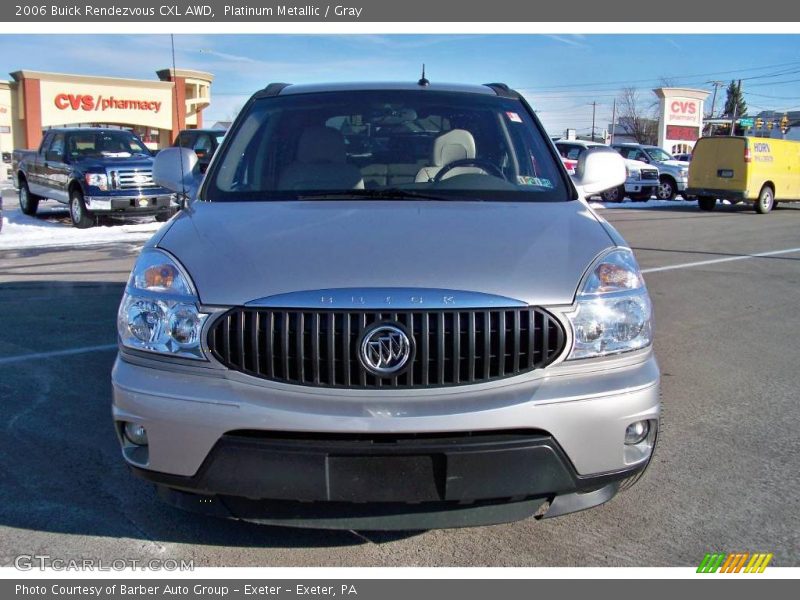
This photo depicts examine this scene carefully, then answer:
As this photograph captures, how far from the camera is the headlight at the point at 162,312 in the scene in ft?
A: 8.85

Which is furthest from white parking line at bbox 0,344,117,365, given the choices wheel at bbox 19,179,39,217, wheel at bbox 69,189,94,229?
wheel at bbox 19,179,39,217

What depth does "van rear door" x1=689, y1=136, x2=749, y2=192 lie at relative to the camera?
2012cm

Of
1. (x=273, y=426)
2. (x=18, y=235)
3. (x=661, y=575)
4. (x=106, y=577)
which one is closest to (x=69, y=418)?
(x=106, y=577)

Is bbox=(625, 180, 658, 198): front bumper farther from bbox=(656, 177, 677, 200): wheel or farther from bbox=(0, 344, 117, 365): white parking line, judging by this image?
bbox=(0, 344, 117, 365): white parking line

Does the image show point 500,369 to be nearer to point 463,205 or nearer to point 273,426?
point 273,426

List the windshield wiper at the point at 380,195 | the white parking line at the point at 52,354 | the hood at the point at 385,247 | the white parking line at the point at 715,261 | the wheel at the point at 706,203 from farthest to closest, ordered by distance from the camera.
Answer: the wheel at the point at 706,203 < the white parking line at the point at 715,261 < the white parking line at the point at 52,354 < the windshield wiper at the point at 380,195 < the hood at the point at 385,247

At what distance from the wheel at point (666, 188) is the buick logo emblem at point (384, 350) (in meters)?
23.2

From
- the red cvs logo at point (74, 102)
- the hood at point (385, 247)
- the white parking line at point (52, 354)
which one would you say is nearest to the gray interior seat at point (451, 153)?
the hood at point (385, 247)

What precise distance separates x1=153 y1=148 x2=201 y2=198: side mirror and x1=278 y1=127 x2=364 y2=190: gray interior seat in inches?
27.0

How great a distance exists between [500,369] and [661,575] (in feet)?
3.41

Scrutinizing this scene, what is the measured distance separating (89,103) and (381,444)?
137 feet

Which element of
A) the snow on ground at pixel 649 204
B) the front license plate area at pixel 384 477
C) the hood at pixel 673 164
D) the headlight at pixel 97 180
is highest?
the hood at pixel 673 164

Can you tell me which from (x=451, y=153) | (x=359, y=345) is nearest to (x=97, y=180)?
(x=451, y=153)

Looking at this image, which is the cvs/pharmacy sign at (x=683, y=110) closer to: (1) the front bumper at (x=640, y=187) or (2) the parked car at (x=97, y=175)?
(1) the front bumper at (x=640, y=187)
